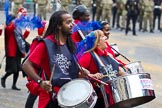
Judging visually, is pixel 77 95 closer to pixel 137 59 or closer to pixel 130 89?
pixel 130 89

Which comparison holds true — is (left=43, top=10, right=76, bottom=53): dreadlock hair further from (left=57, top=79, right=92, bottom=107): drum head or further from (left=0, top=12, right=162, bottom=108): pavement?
(left=0, top=12, right=162, bottom=108): pavement

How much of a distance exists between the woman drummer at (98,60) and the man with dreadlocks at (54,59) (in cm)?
67

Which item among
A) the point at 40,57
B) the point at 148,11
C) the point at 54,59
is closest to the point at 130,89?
the point at 54,59

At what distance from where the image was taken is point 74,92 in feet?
16.6

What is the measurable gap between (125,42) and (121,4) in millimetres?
6293

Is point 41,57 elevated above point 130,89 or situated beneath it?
elevated above

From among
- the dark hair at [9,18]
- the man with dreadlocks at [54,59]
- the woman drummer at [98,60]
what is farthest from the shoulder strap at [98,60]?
the dark hair at [9,18]

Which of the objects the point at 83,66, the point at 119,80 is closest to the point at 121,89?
the point at 119,80

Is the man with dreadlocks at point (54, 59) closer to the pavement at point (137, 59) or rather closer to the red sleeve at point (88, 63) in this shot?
the red sleeve at point (88, 63)

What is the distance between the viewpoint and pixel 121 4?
25641 millimetres

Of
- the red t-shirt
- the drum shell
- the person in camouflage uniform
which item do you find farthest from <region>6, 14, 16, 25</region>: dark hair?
the person in camouflage uniform

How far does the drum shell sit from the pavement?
3.54 m

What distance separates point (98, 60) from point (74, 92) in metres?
1.06

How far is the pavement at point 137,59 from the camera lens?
9.62m
